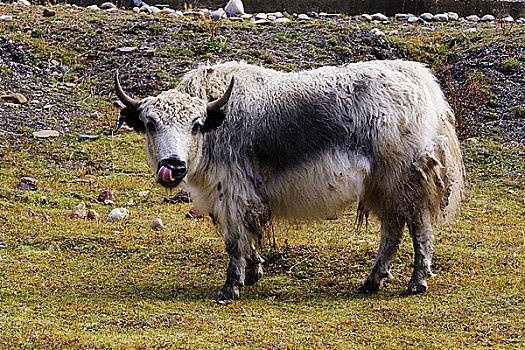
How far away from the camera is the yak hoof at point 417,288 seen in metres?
5.92

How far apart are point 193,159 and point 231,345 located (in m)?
1.69

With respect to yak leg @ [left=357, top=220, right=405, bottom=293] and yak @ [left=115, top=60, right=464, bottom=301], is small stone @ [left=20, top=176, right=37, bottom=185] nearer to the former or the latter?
yak @ [left=115, top=60, right=464, bottom=301]

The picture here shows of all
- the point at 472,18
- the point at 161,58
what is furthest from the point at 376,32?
the point at 161,58

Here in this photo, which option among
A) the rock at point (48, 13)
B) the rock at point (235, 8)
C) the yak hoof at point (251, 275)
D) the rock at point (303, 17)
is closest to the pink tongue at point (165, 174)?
the yak hoof at point (251, 275)

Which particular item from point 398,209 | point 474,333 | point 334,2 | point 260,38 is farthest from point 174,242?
point 334,2

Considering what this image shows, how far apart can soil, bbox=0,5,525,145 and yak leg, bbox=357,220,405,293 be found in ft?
18.0

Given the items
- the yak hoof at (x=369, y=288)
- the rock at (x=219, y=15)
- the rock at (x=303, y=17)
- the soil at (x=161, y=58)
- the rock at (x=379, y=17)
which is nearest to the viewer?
the yak hoof at (x=369, y=288)

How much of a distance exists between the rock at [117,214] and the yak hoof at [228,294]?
2613 millimetres

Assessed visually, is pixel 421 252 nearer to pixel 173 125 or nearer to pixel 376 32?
pixel 173 125

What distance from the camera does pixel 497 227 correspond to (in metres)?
8.02

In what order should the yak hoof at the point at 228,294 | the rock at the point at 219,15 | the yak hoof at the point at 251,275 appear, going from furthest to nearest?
the rock at the point at 219,15
the yak hoof at the point at 251,275
the yak hoof at the point at 228,294

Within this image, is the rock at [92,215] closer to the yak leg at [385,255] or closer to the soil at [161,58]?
the soil at [161,58]

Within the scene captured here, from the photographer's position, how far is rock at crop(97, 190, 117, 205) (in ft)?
28.0

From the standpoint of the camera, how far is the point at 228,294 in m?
5.75
